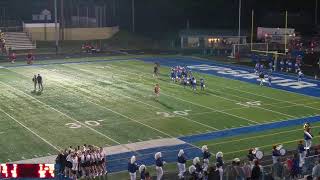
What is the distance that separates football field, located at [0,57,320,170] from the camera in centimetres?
2373

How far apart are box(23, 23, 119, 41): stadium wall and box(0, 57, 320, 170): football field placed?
23101 mm

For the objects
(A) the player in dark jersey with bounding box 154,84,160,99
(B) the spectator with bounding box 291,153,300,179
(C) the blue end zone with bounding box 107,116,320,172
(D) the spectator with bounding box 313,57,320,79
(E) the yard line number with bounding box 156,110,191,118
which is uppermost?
(D) the spectator with bounding box 313,57,320,79

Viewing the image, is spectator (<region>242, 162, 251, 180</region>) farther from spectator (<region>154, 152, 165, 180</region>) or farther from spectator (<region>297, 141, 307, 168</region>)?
spectator (<region>154, 152, 165, 180</region>)

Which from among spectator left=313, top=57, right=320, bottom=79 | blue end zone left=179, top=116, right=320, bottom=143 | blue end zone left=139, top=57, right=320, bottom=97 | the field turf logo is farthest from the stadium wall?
blue end zone left=179, top=116, right=320, bottom=143

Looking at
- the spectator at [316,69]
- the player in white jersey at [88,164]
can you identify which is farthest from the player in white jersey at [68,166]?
the spectator at [316,69]

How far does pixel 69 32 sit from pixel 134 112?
39.2 metres

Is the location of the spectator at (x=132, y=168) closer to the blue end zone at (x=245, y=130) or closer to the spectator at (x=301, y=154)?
the spectator at (x=301, y=154)

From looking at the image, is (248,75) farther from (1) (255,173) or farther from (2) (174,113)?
(1) (255,173)

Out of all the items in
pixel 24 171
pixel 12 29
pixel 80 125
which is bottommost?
pixel 80 125

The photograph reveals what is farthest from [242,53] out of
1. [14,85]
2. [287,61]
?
[14,85]

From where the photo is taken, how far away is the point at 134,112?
29.1 meters

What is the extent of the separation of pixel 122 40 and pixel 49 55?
13.3 metres

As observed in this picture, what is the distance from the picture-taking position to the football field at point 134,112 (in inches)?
934

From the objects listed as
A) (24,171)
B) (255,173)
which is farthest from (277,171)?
(24,171)
